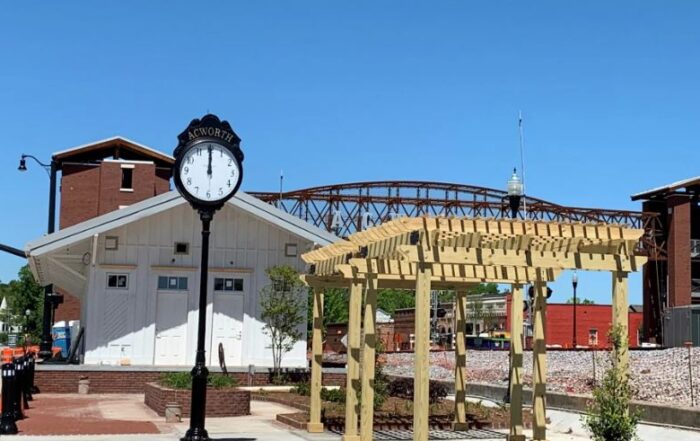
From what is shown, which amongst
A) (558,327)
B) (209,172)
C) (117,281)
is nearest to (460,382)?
(209,172)

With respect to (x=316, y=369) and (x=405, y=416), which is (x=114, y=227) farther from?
(x=405, y=416)

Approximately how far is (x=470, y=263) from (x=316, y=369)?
549 cm

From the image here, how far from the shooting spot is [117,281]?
2720 centimetres

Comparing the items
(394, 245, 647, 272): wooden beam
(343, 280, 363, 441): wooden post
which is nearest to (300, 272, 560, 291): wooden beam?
(343, 280, 363, 441): wooden post

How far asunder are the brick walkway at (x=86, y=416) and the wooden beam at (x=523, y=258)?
21.9 feet

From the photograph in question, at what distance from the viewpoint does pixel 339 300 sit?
243 feet

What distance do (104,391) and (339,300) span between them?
1950 inches

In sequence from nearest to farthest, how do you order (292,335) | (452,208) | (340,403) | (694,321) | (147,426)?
(147,426), (340,403), (292,335), (694,321), (452,208)

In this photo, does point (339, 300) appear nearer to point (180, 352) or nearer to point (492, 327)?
point (492, 327)

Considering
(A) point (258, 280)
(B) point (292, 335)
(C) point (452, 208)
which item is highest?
(C) point (452, 208)

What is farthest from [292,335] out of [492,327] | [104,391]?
[492,327]

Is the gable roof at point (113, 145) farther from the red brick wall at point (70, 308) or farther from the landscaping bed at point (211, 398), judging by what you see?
the landscaping bed at point (211, 398)

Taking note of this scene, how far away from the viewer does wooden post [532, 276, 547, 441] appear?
12984mm

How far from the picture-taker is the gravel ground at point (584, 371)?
22.6 m
